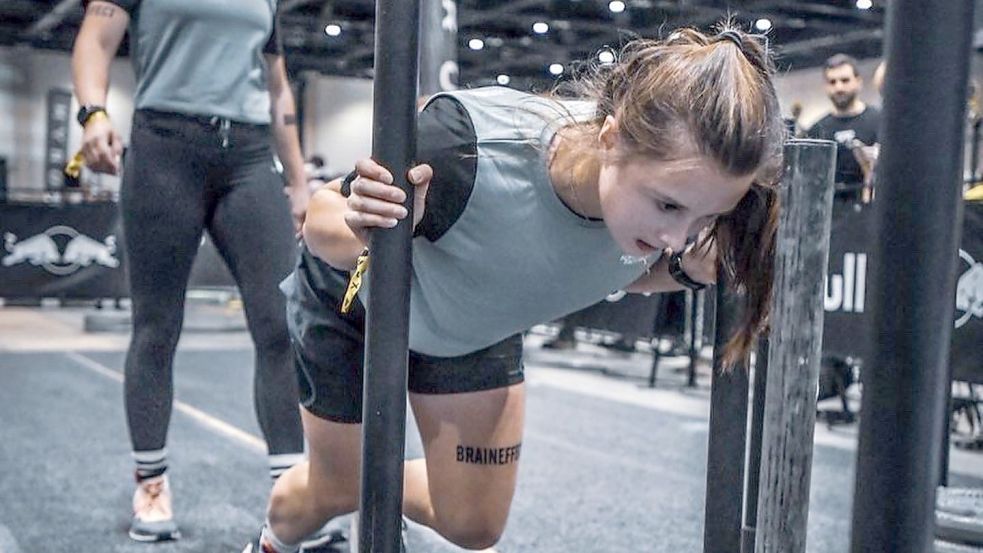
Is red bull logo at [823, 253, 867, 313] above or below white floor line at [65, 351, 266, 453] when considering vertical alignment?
above

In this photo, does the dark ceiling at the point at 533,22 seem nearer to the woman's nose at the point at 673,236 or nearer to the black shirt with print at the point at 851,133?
the black shirt with print at the point at 851,133

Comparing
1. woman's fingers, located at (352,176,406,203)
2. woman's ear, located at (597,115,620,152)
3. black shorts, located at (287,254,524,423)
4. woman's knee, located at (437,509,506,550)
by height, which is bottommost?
woman's knee, located at (437,509,506,550)

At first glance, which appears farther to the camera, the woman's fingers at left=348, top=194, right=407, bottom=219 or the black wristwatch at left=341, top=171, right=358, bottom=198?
the black wristwatch at left=341, top=171, right=358, bottom=198

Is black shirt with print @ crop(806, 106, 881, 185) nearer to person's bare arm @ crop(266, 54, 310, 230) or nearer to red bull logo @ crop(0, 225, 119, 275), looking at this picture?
person's bare arm @ crop(266, 54, 310, 230)

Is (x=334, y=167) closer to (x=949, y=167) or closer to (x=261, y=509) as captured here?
(x=261, y=509)

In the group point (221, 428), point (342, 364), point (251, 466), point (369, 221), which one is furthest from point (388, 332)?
point (221, 428)

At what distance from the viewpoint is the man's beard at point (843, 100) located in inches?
177

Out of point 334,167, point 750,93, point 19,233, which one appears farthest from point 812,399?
point 334,167

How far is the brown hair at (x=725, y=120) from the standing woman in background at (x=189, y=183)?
981mm

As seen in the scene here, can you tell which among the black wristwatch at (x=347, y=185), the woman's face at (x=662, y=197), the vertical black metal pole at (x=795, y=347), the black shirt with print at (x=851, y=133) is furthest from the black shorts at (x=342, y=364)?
the black shirt with print at (x=851, y=133)

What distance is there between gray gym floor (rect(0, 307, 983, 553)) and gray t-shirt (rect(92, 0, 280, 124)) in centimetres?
81

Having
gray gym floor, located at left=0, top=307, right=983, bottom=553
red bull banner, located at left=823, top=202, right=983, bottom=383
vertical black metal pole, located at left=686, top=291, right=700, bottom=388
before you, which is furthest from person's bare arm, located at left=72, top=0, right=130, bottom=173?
vertical black metal pole, located at left=686, top=291, right=700, bottom=388

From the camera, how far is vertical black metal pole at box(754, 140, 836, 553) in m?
0.72

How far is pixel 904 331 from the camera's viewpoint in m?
0.49
